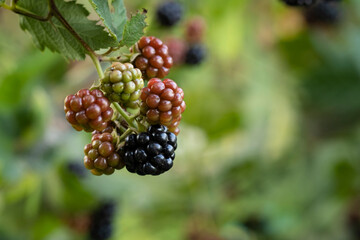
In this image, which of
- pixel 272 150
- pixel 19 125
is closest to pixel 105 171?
pixel 19 125

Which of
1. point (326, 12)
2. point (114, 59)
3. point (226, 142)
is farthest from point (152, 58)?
point (226, 142)

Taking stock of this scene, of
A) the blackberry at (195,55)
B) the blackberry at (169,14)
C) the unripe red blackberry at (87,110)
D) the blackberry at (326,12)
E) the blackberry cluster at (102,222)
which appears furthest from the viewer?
the blackberry at (326,12)

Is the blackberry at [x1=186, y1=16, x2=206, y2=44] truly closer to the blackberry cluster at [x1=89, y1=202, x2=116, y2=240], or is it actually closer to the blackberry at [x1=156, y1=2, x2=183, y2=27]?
the blackberry at [x1=156, y1=2, x2=183, y2=27]

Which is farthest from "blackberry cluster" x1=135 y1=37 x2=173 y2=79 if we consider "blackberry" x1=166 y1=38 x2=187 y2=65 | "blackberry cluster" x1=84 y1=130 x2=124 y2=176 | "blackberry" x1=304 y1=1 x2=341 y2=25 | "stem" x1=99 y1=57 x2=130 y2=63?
"blackberry" x1=304 y1=1 x2=341 y2=25

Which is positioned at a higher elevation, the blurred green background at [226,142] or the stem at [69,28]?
the stem at [69,28]

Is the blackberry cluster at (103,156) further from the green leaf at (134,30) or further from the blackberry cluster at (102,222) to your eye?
the blackberry cluster at (102,222)

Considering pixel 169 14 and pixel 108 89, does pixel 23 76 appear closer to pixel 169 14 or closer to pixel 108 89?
pixel 169 14

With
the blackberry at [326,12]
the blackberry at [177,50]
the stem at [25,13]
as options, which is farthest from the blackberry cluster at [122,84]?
the blackberry at [326,12]

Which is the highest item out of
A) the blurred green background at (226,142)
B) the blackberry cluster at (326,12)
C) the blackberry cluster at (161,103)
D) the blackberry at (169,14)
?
the blackberry cluster at (161,103)
